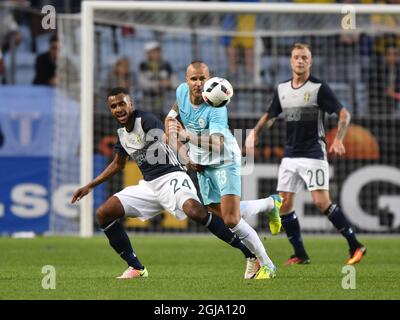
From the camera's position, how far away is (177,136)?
9.55 meters

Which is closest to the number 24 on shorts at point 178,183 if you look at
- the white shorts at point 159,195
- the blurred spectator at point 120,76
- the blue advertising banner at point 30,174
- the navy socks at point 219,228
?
the white shorts at point 159,195

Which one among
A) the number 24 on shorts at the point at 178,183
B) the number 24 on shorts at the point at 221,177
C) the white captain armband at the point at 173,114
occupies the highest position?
the white captain armband at the point at 173,114

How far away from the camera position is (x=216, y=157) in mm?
9789

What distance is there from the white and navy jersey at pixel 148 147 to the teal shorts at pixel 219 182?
0.28m

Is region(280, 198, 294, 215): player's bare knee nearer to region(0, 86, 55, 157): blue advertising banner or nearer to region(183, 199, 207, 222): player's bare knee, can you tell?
region(183, 199, 207, 222): player's bare knee

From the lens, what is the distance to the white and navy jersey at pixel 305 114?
11.8 meters

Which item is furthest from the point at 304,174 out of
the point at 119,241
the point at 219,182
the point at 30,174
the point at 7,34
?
the point at 7,34

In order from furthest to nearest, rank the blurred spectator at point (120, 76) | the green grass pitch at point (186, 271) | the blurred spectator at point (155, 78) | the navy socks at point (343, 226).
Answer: the blurred spectator at point (120, 76)
the blurred spectator at point (155, 78)
the navy socks at point (343, 226)
the green grass pitch at point (186, 271)

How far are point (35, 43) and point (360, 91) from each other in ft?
20.1

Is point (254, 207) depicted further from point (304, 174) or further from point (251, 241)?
point (304, 174)

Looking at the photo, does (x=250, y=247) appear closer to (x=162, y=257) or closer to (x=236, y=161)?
(x=236, y=161)

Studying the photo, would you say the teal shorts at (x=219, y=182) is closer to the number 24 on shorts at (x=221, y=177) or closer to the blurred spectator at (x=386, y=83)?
the number 24 on shorts at (x=221, y=177)

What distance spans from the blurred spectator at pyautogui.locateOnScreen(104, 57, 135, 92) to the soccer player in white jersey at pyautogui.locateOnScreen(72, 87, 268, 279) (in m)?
8.35

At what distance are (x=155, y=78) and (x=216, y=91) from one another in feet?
29.2
